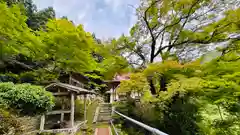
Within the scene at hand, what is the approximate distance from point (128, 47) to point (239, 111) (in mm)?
6735

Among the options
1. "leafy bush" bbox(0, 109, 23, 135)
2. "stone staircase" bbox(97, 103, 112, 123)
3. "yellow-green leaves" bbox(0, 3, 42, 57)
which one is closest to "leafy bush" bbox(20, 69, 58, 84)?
"yellow-green leaves" bbox(0, 3, 42, 57)

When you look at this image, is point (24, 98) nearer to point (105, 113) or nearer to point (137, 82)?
point (137, 82)

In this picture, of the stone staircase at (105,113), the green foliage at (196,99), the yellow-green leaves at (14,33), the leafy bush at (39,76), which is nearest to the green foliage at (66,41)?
the yellow-green leaves at (14,33)

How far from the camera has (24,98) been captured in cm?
602

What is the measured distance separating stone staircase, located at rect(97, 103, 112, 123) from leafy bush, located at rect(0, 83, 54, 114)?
8.33m

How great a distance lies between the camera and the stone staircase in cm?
1461

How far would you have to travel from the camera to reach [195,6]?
9.04 m

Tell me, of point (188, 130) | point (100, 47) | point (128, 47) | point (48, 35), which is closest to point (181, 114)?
point (188, 130)

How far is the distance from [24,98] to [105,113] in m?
10.5

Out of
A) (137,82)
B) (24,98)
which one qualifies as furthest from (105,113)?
(24,98)

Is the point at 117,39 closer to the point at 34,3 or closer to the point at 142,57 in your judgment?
the point at 142,57

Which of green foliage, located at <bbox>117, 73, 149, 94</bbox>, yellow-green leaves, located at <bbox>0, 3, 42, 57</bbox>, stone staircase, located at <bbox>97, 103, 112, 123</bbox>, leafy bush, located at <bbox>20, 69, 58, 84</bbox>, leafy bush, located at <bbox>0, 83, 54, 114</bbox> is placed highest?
yellow-green leaves, located at <bbox>0, 3, 42, 57</bbox>

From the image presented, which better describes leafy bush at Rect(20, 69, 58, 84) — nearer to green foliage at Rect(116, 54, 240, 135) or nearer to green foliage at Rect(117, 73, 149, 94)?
green foliage at Rect(117, 73, 149, 94)

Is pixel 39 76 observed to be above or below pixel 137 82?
above
